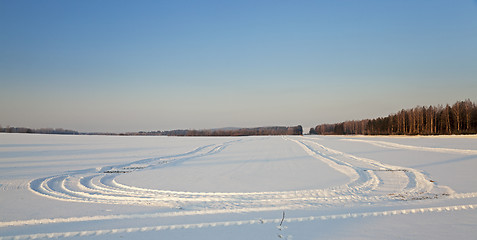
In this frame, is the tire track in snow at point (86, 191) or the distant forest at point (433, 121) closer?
the tire track in snow at point (86, 191)

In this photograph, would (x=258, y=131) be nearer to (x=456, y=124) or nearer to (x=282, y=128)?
(x=282, y=128)

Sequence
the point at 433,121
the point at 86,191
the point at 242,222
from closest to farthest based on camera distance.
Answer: the point at 242,222 → the point at 86,191 → the point at 433,121

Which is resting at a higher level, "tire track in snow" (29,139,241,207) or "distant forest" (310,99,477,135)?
"distant forest" (310,99,477,135)

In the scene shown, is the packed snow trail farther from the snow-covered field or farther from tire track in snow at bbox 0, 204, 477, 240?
tire track in snow at bbox 0, 204, 477, 240

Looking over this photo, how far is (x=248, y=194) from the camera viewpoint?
6.66 metres

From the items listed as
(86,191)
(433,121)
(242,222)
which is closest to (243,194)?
(242,222)

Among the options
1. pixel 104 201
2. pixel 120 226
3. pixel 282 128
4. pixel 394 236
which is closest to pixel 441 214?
pixel 394 236

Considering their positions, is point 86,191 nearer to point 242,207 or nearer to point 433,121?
point 242,207

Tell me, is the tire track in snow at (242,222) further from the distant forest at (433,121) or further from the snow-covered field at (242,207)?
the distant forest at (433,121)

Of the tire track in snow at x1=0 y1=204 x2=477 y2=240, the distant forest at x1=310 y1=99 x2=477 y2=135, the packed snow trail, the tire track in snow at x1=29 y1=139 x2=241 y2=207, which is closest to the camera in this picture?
the tire track in snow at x1=0 y1=204 x2=477 y2=240

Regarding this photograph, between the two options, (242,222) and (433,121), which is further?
(433,121)

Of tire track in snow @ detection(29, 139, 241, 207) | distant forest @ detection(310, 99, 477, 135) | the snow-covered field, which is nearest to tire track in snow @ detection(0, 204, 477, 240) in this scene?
the snow-covered field

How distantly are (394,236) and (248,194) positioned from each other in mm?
3246

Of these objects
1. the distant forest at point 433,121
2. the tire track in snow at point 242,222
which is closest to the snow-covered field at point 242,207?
the tire track in snow at point 242,222
